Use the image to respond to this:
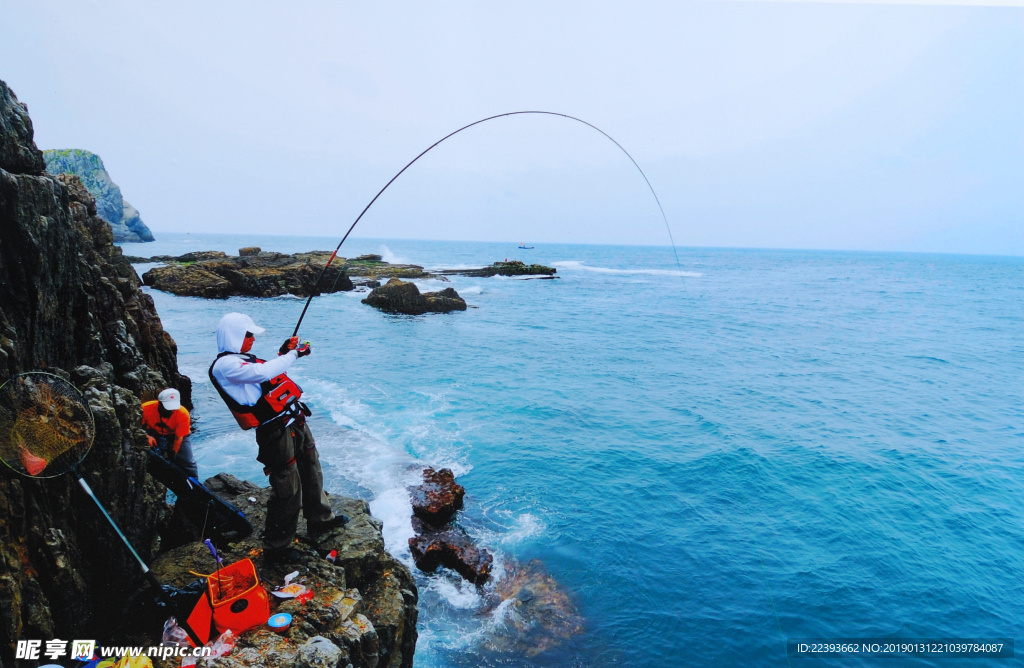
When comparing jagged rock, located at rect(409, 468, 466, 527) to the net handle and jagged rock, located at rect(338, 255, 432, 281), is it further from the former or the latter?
jagged rock, located at rect(338, 255, 432, 281)

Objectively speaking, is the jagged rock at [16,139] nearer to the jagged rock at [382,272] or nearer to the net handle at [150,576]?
the net handle at [150,576]

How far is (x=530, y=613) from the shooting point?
7.36 metres

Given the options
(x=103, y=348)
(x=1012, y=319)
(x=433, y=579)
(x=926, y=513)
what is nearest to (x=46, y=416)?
(x=103, y=348)

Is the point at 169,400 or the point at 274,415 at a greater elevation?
the point at 274,415

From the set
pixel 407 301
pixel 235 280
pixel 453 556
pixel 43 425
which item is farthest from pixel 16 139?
pixel 235 280

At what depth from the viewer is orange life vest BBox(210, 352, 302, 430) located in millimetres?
4344

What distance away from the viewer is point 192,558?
4773mm

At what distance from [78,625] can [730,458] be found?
12537 millimetres

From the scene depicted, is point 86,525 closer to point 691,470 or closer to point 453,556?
point 453,556

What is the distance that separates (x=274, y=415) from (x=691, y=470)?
10.2 metres

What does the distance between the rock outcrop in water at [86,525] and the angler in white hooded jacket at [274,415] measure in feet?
1.64

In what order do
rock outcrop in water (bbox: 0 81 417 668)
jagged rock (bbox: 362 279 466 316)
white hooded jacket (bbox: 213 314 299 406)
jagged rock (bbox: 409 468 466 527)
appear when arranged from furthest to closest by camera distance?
jagged rock (bbox: 362 279 466 316) < jagged rock (bbox: 409 468 466 527) < white hooded jacket (bbox: 213 314 299 406) < rock outcrop in water (bbox: 0 81 417 668)

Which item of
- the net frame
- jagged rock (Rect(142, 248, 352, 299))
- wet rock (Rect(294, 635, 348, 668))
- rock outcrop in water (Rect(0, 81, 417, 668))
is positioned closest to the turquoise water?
rock outcrop in water (Rect(0, 81, 417, 668))

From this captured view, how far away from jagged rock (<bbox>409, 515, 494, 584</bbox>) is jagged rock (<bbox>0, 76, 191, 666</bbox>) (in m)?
3.88
